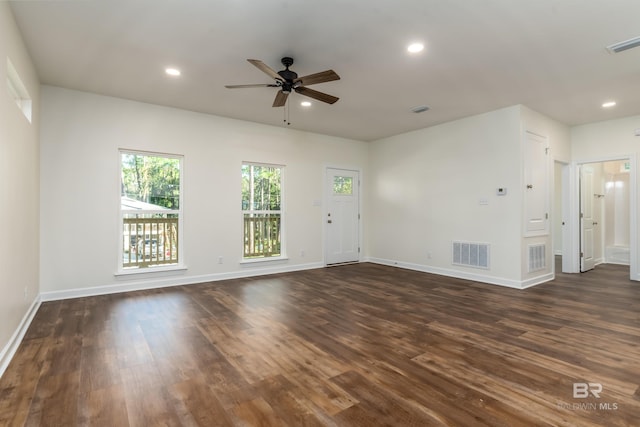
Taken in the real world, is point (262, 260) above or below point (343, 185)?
below

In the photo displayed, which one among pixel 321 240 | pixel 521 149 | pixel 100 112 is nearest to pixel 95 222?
pixel 100 112

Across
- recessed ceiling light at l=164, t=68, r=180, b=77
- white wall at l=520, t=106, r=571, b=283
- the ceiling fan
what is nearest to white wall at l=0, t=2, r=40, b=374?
recessed ceiling light at l=164, t=68, r=180, b=77

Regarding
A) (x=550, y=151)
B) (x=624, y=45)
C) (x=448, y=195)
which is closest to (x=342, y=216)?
(x=448, y=195)

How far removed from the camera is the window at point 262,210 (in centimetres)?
583

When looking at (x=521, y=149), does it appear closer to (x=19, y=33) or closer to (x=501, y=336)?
(x=501, y=336)

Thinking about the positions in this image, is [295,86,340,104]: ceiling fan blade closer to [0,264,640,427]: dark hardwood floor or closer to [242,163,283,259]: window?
[0,264,640,427]: dark hardwood floor

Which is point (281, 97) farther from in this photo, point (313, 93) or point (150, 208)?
point (150, 208)

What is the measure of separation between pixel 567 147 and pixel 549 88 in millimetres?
2445

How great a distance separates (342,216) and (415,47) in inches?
171

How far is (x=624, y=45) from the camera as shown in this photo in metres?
3.05

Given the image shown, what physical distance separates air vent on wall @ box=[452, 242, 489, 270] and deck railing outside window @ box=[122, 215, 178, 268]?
4853 mm

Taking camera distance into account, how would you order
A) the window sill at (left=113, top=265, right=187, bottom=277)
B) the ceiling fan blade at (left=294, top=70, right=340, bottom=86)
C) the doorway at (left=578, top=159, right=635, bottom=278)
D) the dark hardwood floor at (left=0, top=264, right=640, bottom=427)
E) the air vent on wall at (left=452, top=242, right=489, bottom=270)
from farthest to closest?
1. the doorway at (left=578, top=159, right=635, bottom=278)
2. the air vent on wall at (left=452, top=242, right=489, bottom=270)
3. the window sill at (left=113, top=265, right=187, bottom=277)
4. the ceiling fan blade at (left=294, top=70, right=340, bottom=86)
5. the dark hardwood floor at (left=0, top=264, right=640, bottom=427)

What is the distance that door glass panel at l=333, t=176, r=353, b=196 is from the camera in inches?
276

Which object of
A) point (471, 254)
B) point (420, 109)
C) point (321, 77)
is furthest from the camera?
point (471, 254)
